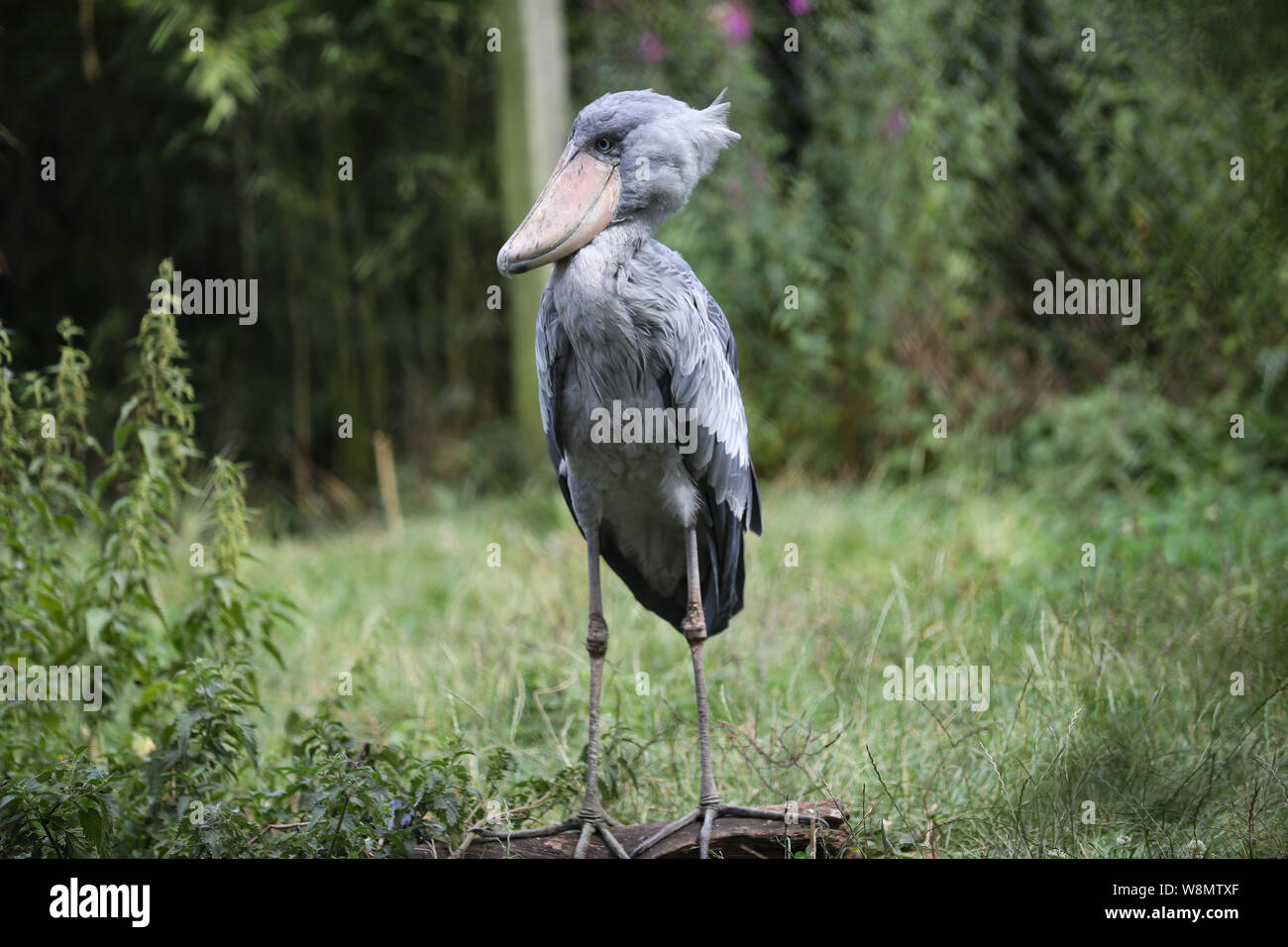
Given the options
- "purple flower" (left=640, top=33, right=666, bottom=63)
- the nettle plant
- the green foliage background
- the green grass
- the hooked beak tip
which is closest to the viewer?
the hooked beak tip

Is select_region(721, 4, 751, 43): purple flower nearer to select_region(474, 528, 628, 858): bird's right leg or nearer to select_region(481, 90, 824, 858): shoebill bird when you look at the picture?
select_region(481, 90, 824, 858): shoebill bird

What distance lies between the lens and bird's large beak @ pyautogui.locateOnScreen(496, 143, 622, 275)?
8.43 ft

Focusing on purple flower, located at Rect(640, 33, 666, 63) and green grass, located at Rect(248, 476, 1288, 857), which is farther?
purple flower, located at Rect(640, 33, 666, 63)

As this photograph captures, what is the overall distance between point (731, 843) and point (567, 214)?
136 centimetres

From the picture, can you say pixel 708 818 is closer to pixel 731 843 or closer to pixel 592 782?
pixel 731 843

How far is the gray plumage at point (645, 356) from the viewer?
8.63ft

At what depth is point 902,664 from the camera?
3781 millimetres

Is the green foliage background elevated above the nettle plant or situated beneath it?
elevated above

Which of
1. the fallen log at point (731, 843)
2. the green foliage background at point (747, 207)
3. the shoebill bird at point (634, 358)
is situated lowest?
the fallen log at point (731, 843)

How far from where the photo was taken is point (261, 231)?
25.7 ft

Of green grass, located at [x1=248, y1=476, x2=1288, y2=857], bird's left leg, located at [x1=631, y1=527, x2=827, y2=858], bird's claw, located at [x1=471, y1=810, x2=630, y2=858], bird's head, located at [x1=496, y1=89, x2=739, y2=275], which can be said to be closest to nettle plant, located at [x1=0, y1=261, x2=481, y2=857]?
bird's claw, located at [x1=471, y1=810, x2=630, y2=858]

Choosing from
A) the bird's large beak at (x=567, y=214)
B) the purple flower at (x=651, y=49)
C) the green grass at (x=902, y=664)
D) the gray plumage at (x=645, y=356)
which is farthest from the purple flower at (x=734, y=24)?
the bird's large beak at (x=567, y=214)

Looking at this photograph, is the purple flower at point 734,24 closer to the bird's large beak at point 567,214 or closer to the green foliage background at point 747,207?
the green foliage background at point 747,207

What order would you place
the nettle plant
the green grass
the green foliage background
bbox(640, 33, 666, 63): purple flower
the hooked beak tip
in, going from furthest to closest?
bbox(640, 33, 666, 63): purple flower → the green foliage background → the green grass → the nettle plant → the hooked beak tip
